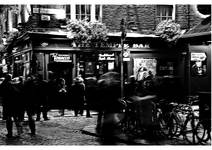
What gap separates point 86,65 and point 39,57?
198 centimetres

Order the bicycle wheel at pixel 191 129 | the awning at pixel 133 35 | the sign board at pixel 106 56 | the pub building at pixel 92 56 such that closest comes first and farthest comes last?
the bicycle wheel at pixel 191 129, the pub building at pixel 92 56, the sign board at pixel 106 56, the awning at pixel 133 35

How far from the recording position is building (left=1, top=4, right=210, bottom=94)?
15055 mm

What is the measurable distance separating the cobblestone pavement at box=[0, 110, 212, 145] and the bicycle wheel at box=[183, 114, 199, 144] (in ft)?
0.46

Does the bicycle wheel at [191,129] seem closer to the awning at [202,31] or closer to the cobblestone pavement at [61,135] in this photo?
the cobblestone pavement at [61,135]

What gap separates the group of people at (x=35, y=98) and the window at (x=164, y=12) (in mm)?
4432

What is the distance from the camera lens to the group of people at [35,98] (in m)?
8.95

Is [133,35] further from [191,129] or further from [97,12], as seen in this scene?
[191,129]

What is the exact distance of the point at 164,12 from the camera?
16.3 meters

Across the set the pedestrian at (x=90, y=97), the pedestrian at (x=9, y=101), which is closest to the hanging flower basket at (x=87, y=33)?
the pedestrian at (x=90, y=97)

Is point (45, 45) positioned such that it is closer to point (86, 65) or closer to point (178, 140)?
point (86, 65)

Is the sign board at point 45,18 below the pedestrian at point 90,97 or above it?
above

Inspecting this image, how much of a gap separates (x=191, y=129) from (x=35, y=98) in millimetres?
5418

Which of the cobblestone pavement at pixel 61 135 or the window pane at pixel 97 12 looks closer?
the cobblestone pavement at pixel 61 135

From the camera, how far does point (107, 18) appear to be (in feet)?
53.2
